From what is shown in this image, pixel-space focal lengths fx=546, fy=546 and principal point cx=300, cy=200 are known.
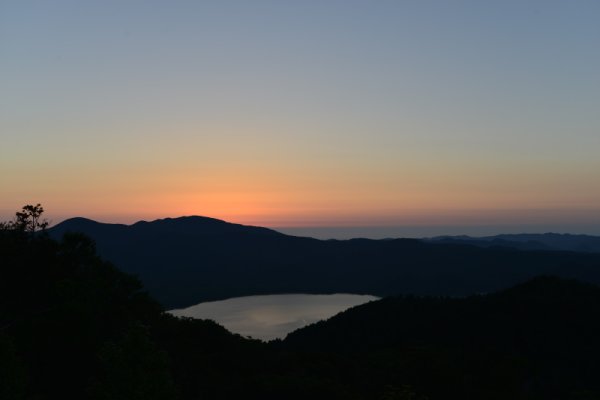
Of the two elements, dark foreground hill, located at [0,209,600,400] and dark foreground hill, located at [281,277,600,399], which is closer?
dark foreground hill, located at [0,209,600,400]

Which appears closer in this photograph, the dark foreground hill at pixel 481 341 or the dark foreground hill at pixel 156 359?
the dark foreground hill at pixel 156 359

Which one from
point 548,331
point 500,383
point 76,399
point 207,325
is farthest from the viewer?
point 548,331

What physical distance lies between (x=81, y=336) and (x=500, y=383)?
30.2 metres

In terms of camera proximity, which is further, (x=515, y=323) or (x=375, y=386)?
(x=515, y=323)

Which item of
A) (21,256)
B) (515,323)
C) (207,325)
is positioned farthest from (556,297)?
(21,256)

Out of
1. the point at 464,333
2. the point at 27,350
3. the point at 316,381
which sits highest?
the point at 27,350

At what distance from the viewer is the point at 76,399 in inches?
1374

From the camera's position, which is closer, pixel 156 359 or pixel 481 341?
pixel 156 359

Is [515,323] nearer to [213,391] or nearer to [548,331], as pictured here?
[548,331]

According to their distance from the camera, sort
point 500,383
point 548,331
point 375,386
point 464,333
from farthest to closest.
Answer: point 464,333, point 548,331, point 375,386, point 500,383

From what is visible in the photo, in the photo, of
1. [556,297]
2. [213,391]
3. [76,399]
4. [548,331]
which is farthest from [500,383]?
[556,297]

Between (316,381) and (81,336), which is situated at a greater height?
(81,336)

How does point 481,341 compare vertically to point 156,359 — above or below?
below

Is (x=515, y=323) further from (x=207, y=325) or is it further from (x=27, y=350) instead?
(x=27, y=350)
